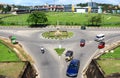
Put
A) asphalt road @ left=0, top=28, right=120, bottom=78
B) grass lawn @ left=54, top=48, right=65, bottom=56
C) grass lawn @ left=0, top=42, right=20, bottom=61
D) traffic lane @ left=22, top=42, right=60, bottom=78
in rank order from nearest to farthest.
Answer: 1. traffic lane @ left=22, top=42, right=60, bottom=78
2. asphalt road @ left=0, top=28, right=120, bottom=78
3. grass lawn @ left=0, top=42, right=20, bottom=61
4. grass lawn @ left=54, top=48, right=65, bottom=56

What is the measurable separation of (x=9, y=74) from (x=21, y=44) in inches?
1609

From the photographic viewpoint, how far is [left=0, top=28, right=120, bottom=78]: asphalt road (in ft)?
203

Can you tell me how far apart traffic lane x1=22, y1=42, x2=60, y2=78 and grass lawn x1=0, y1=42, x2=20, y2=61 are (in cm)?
532

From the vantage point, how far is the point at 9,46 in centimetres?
8200

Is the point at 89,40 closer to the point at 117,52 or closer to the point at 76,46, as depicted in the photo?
the point at 76,46

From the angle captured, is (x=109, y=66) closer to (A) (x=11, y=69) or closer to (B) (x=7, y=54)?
(A) (x=11, y=69)

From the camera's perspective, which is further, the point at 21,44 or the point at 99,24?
the point at 99,24

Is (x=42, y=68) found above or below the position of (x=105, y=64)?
below

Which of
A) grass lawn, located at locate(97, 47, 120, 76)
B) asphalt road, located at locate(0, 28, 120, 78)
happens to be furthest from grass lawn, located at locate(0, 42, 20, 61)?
grass lawn, located at locate(97, 47, 120, 76)

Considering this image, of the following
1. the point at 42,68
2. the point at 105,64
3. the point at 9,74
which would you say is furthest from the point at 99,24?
the point at 9,74

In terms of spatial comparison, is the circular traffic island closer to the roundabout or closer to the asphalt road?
the roundabout

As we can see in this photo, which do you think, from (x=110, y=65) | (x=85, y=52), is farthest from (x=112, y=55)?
(x=110, y=65)

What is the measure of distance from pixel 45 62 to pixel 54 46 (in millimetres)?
16772

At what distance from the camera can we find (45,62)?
2650 inches
